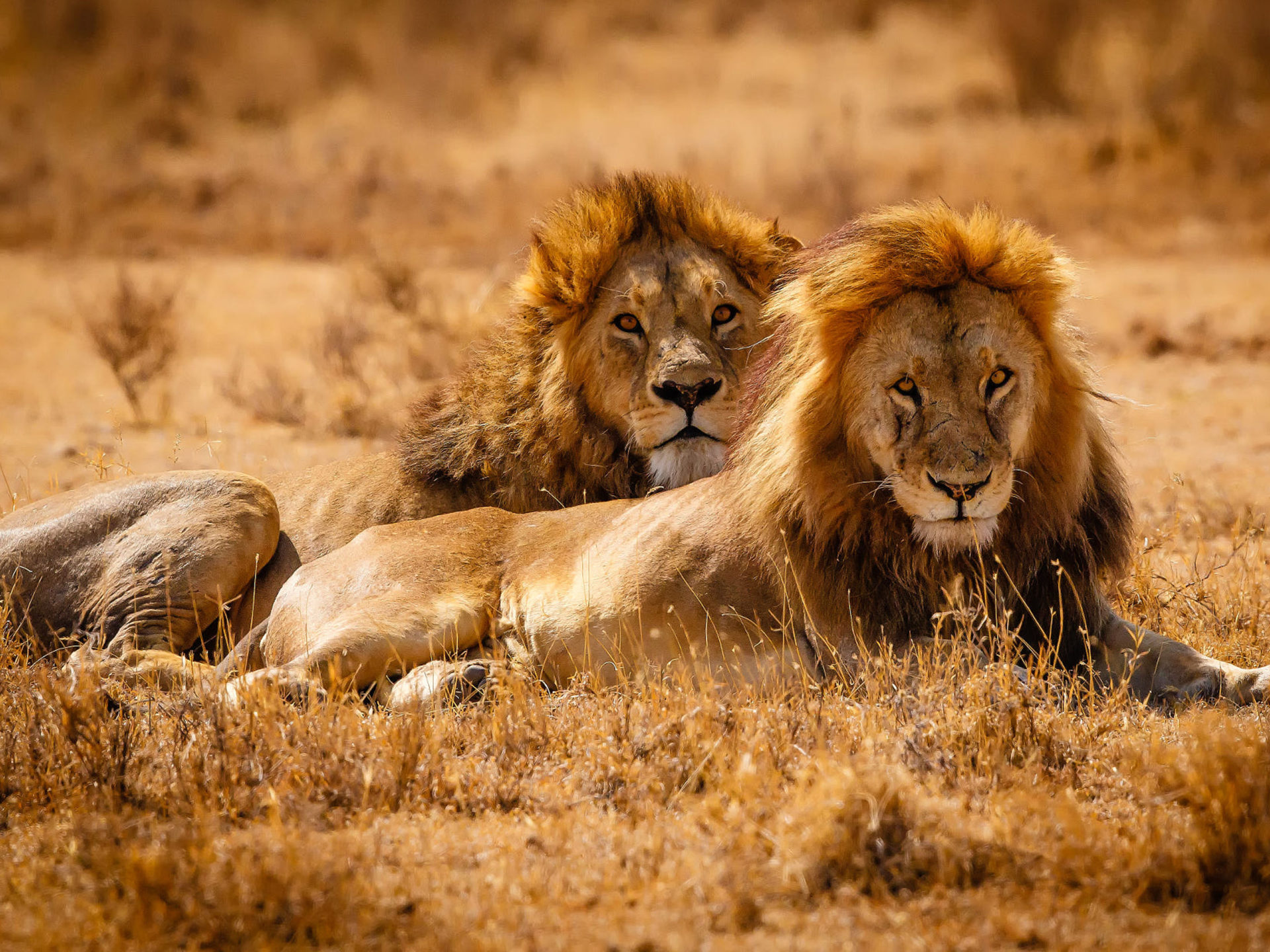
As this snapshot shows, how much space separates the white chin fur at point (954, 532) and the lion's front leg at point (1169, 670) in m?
0.60

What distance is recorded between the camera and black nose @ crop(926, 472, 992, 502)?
4.02 m

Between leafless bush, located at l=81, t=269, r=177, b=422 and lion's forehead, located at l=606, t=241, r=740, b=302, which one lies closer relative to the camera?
lion's forehead, located at l=606, t=241, r=740, b=302

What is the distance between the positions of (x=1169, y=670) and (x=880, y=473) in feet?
3.73

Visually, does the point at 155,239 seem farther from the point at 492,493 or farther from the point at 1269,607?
the point at 1269,607

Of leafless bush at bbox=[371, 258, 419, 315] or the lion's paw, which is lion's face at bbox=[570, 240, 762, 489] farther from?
leafless bush at bbox=[371, 258, 419, 315]

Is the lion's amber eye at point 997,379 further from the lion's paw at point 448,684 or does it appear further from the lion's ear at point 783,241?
the lion's ear at point 783,241

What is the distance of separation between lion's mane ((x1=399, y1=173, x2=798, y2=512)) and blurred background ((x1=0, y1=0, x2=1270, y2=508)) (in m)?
1.29

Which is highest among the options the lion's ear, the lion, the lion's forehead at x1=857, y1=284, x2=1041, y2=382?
the lion's ear

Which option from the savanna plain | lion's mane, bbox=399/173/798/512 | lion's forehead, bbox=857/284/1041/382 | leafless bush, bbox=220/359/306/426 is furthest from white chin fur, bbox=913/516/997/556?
leafless bush, bbox=220/359/306/426

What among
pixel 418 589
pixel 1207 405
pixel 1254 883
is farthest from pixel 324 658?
pixel 1207 405

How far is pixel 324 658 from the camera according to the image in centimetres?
461

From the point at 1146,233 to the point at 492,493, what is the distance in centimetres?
1274

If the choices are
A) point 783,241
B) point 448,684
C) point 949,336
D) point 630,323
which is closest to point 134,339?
point 630,323

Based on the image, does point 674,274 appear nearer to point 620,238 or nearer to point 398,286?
point 620,238
